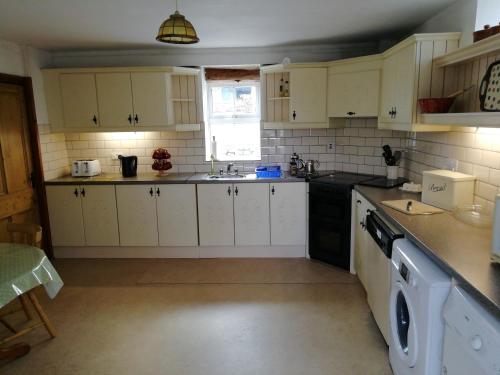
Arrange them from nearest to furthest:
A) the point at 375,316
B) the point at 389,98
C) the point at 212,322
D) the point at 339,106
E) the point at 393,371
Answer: the point at 393,371 → the point at 375,316 → the point at 212,322 → the point at 389,98 → the point at 339,106

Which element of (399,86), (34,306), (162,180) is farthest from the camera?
(162,180)

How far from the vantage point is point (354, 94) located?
11.9ft

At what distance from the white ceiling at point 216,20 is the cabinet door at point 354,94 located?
0.42m

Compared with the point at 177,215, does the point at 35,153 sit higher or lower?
higher

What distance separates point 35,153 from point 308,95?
302 centimetres

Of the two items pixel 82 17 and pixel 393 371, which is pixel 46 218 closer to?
pixel 82 17

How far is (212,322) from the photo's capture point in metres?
2.81

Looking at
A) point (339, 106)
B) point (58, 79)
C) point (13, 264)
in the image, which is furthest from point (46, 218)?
point (339, 106)

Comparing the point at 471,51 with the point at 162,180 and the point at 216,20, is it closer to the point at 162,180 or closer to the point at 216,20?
the point at 216,20

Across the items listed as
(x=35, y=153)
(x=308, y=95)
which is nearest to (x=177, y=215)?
(x=35, y=153)

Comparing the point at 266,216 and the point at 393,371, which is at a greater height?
the point at 266,216

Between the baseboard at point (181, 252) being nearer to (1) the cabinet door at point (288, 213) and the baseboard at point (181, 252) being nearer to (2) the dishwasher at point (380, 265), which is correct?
(1) the cabinet door at point (288, 213)

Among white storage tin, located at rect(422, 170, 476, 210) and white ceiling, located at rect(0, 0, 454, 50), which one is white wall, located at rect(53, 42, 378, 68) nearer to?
white ceiling, located at rect(0, 0, 454, 50)

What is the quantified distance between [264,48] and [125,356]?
3.35 m
